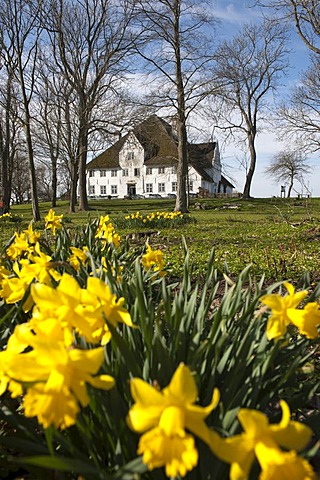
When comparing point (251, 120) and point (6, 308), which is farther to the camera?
point (251, 120)

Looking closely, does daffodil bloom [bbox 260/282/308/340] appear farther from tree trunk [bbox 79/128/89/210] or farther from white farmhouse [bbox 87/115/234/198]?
white farmhouse [bbox 87/115/234/198]

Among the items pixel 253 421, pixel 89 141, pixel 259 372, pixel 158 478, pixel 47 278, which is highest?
pixel 89 141

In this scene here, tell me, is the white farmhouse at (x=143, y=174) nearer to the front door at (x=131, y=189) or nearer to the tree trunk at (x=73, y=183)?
the front door at (x=131, y=189)

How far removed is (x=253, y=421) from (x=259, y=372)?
22.8 inches

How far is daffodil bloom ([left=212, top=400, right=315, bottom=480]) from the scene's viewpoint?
2.13ft

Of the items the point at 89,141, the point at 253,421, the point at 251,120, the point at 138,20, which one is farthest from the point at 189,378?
the point at 251,120

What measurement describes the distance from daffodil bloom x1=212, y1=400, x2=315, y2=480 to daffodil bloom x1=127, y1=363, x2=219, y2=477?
4cm

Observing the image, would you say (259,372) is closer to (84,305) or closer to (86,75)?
(84,305)

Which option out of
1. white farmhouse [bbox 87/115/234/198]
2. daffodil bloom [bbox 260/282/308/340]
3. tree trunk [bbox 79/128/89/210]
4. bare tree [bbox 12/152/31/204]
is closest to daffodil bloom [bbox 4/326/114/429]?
daffodil bloom [bbox 260/282/308/340]

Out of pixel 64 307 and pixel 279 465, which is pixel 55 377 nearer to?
pixel 64 307

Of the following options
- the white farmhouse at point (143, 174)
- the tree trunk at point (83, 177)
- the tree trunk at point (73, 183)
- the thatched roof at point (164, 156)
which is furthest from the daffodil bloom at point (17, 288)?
the white farmhouse at point (143, 174)

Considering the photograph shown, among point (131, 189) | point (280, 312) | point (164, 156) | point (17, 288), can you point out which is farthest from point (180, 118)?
point (131, 189)

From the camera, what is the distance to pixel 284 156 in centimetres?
4669

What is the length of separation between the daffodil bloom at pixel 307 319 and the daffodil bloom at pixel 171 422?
0.43 m
